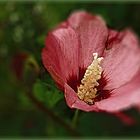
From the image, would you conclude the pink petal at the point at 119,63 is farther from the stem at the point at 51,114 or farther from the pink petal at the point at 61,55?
the stem at the point at 51,114

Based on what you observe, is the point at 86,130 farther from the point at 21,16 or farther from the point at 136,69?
the point at 136,69

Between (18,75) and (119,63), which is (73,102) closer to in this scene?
(119,63)

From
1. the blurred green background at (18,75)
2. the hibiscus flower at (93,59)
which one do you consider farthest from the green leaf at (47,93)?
the blurred green background at (18,75)

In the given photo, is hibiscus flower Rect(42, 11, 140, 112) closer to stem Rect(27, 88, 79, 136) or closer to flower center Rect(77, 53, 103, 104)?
flower center Rect(77, 53, 103, 104)

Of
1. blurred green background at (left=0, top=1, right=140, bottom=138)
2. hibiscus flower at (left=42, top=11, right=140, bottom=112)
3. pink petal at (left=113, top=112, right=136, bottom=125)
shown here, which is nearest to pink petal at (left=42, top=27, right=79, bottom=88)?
hibiscus flower at (left=42, top=11, right=140, bottom=112)

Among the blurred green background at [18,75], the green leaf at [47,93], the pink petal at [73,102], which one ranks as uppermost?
the pink petal at [73,102]

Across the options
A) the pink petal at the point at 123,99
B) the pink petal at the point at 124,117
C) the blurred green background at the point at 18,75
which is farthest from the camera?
the blurred green background at the point at 18,75

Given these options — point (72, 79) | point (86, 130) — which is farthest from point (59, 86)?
point (86, 130)
